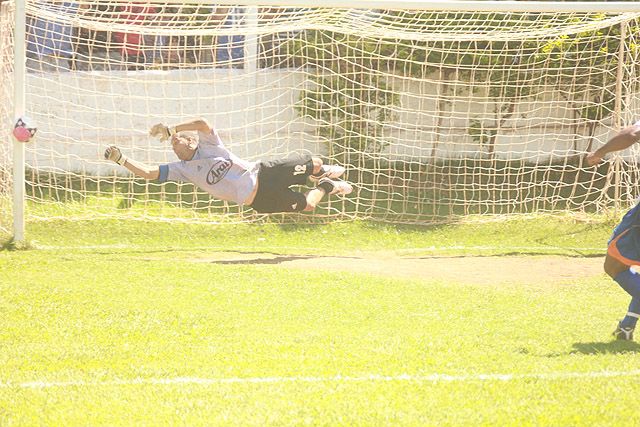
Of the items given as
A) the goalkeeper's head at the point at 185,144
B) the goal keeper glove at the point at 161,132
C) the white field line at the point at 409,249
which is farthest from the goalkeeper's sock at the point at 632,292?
the goal keeper glove at the point at 161,132

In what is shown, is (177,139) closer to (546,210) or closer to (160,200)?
(160,200)

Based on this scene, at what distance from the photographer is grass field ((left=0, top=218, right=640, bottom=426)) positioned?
17.6 ft

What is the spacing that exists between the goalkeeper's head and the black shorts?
2.48ft

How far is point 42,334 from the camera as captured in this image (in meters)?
6.98

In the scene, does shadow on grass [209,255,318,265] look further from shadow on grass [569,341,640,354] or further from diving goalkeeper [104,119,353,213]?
shadow on grass [569,341,640,354]

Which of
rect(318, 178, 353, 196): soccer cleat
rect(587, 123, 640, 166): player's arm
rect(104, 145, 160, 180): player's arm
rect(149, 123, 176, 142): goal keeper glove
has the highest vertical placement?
rect(587, 123, 640, 166): player's arm

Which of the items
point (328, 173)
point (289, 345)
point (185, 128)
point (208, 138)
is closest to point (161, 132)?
point (185, 128)

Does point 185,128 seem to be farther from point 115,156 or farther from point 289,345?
point 289,345

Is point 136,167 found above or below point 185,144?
below

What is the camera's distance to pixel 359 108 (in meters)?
13.2

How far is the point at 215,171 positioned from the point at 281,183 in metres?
0.72

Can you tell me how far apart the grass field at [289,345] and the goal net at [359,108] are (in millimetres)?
1569

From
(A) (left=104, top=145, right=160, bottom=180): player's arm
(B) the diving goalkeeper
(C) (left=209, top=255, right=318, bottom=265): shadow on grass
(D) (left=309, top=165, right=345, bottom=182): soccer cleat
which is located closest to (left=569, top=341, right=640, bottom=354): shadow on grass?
(C) (left=209, top=255, right=318, bottom=265): shadow on grass

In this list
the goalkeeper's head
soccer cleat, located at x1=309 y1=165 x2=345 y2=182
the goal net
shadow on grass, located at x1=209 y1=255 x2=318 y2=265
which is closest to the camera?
the goalkeeper's head
